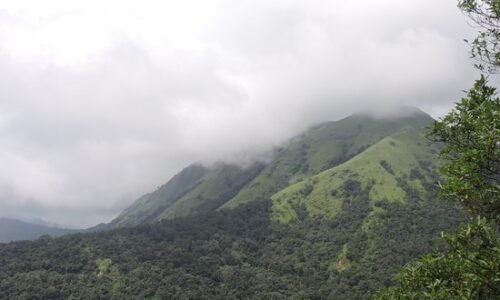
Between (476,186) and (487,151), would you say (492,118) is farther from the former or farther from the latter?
(476,186)

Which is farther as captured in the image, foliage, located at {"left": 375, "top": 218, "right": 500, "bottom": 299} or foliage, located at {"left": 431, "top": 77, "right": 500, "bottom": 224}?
foliage, located at {"left": 431, "top": 77, "right": 500, "bottom": 224}

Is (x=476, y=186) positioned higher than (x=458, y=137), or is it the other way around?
(x=458, y=137)

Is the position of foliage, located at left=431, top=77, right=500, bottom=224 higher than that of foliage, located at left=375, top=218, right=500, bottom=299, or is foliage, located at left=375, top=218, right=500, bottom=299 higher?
foliage, located at left=431, top=77, right=500, bottom=224

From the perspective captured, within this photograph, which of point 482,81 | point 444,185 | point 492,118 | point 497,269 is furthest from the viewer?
point 482,81

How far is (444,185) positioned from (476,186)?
1229mm

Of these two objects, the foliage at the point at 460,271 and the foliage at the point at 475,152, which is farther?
the foliage at the point at 475,152

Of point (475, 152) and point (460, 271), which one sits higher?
point (475, 152)

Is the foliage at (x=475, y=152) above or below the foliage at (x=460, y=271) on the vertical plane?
above

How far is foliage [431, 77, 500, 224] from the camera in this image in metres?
18.7

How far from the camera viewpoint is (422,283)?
63.4ft

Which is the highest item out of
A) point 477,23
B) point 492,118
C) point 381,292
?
point 477,23

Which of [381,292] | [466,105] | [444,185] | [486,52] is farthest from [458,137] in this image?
[381,292]

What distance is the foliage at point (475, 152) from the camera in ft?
61.5

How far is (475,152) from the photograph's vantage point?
1866 cm
